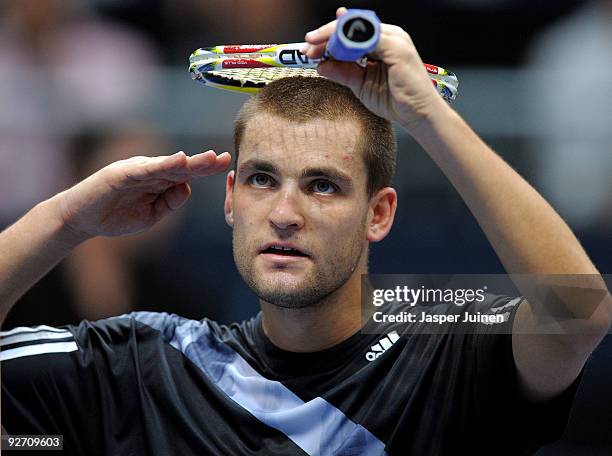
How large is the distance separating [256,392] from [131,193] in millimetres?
551

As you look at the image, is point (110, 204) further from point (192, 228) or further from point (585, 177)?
point (585, 177)

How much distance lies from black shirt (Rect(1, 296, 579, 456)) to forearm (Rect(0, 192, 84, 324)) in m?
0.15

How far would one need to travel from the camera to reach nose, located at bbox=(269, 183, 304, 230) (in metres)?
2.01

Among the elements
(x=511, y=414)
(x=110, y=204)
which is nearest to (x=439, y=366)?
(x=511, y=414)

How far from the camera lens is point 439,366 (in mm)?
2033

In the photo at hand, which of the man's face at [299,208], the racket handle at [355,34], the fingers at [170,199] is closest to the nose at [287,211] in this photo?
the man's face at [299,208]

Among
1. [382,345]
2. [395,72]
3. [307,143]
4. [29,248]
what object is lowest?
[382,345]

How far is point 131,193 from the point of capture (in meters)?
2.16

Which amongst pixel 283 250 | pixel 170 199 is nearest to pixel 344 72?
pixel 283 250

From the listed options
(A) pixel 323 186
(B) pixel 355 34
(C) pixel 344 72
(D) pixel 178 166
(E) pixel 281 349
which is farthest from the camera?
(E) pixel 281 349

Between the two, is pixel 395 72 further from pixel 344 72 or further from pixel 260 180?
pixel 260 180

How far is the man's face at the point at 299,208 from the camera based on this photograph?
2.02 m

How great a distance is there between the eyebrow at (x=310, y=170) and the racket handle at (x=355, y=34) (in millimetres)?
470

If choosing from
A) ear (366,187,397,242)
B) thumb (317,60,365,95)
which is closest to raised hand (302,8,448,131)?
thumb (317,60,365,95)
